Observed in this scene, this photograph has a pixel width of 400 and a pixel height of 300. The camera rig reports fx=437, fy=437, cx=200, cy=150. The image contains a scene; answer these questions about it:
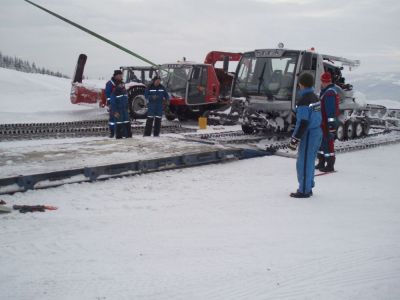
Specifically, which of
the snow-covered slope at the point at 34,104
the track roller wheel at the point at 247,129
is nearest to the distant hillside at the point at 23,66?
the snow-covered slope at the point at 34,104

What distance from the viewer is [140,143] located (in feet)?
29.4

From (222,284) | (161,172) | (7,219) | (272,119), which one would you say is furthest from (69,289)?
(272,119)

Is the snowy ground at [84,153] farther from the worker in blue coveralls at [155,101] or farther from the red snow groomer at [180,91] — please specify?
the red snow groomer at [180,91]

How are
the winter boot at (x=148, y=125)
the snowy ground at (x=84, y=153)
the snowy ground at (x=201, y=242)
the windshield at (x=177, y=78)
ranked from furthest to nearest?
the windshield at (x=177, y=78)
the winter boot at (x=148, y=125)
the snowy ground at (x=84, y=153)
the snowy ground at (x=201, y=242)

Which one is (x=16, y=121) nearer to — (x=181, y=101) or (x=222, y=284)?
(x=181, y=101)

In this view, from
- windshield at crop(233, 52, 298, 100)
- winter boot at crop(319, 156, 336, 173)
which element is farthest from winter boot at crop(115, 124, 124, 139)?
winter boot at crop(319, 156, 336, 173)

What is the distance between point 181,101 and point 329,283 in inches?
492

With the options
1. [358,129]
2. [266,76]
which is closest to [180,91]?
[266,76]

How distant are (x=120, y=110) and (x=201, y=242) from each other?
689 centimetres

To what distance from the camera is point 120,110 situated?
420 inches

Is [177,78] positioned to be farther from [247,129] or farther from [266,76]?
[266,76]

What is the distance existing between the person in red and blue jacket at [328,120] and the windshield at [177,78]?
794 centimetres

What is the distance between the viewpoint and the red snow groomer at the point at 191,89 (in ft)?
51.0

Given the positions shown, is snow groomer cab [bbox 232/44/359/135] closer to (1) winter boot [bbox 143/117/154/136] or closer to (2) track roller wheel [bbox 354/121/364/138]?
(2) track roller wheel [bbox 354/121/364/138]
